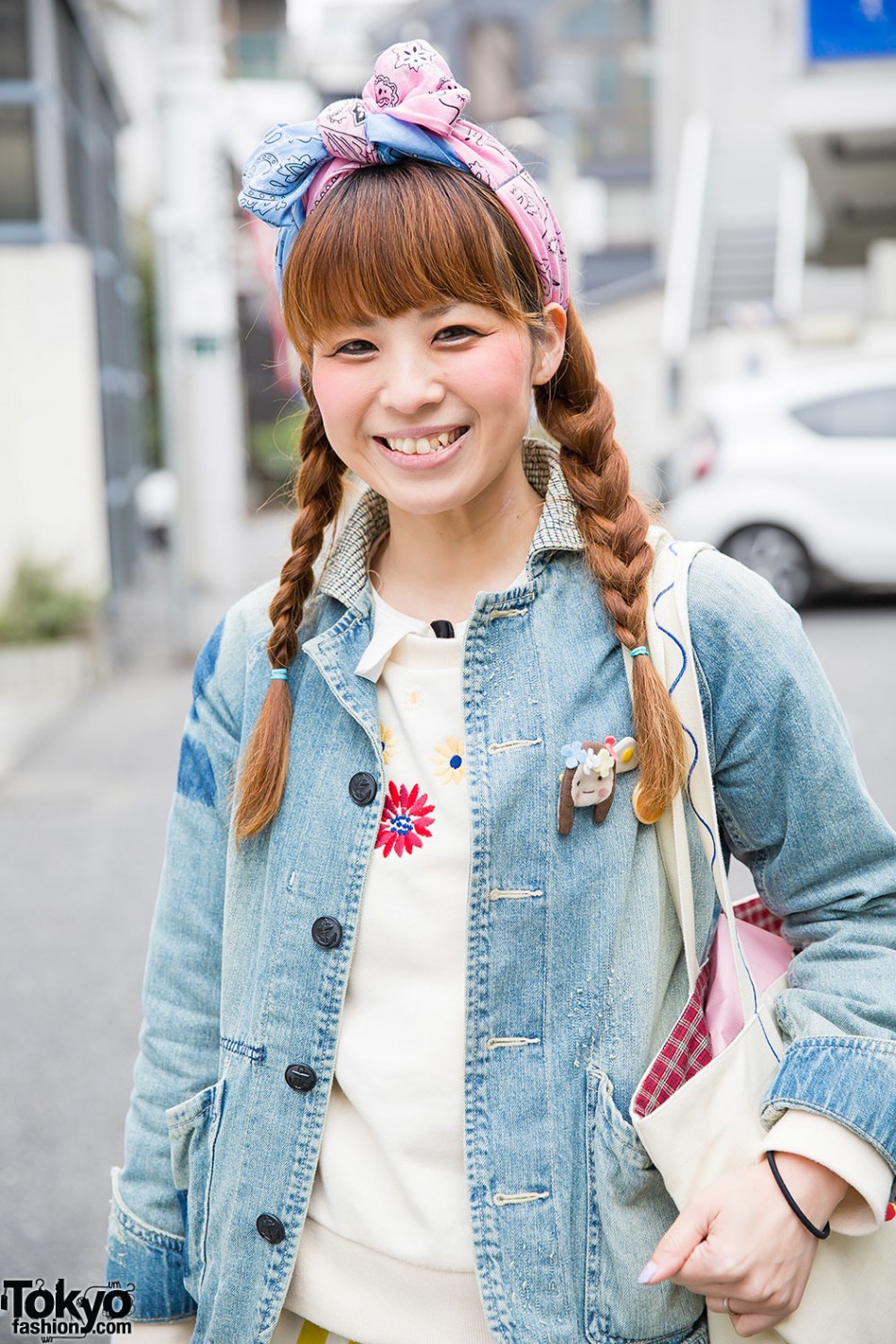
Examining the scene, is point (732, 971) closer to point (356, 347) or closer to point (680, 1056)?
point (680, 1056)

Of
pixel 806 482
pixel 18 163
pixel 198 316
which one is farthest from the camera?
pixel 18 163

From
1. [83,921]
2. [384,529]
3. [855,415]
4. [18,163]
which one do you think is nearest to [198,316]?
[18,163]

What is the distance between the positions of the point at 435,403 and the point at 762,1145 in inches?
32.5

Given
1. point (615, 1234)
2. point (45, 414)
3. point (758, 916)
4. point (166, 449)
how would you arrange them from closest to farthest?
point (615, 1234), point (758, 916), point (45, 414), point (166, 449)

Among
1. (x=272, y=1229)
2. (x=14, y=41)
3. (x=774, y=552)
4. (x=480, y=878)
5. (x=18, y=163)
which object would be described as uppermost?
(x=14, y=41)

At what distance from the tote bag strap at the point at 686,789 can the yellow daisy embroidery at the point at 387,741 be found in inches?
10.9

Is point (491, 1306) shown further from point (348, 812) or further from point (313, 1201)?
point (348, 812)

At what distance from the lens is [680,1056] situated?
1.56 m

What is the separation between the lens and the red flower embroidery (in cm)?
162

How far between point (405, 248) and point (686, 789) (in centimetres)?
63

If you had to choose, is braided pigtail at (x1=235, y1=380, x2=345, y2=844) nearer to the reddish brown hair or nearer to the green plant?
the reddish brown hair

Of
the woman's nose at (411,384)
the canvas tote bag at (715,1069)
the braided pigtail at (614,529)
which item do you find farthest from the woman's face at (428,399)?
the canvas tote bag at (715,1069)

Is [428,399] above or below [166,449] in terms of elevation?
above

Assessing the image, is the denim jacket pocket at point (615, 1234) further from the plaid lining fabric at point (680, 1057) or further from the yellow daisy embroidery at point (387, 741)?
the yellow daisy embroidery at point (387, 741)
